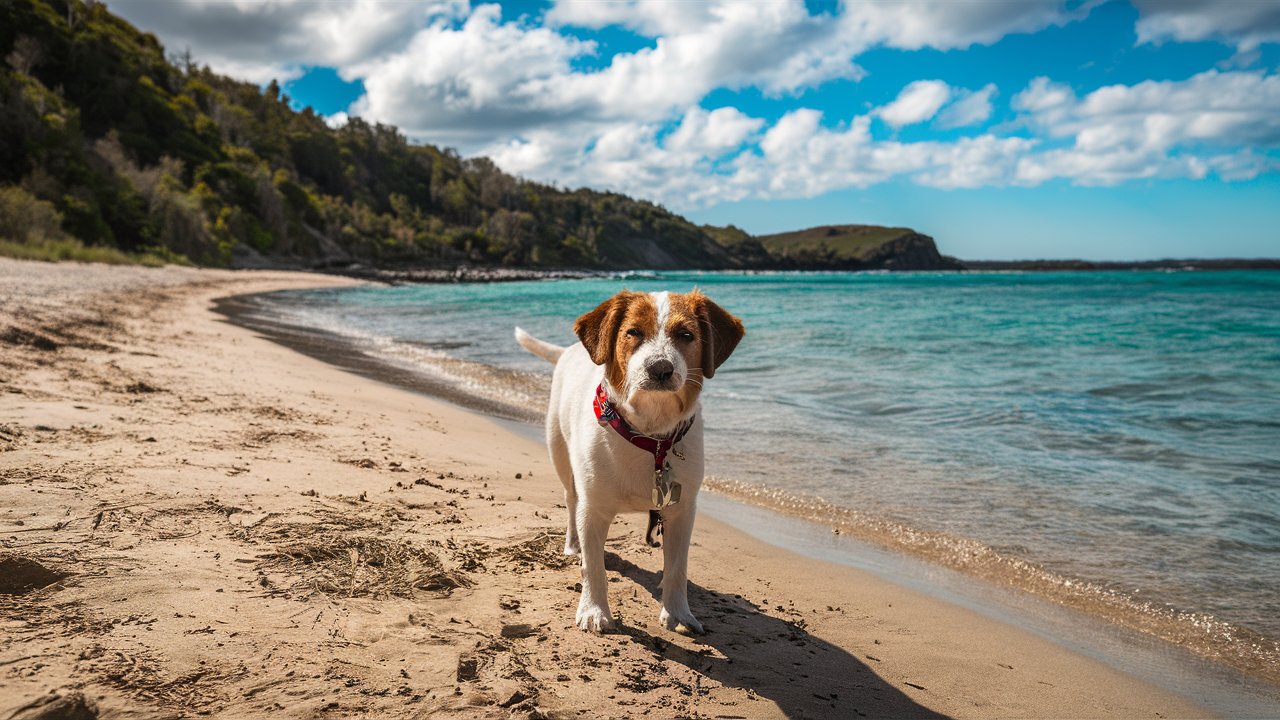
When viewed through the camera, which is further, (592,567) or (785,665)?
(592,567)

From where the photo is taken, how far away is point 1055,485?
695 cm

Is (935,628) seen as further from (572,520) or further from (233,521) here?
(233,521)

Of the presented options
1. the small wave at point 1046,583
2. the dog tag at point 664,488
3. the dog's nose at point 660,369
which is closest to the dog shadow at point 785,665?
the dog tag at point 664,488

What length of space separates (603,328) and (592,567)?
4.12 ft

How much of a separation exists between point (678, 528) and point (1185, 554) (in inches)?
171

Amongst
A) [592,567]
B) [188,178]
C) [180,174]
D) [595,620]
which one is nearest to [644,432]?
[592,567]

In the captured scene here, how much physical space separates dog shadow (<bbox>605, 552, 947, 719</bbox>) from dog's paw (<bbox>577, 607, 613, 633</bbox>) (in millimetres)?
131

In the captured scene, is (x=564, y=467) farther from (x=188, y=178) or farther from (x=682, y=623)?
(x=188, y=178)

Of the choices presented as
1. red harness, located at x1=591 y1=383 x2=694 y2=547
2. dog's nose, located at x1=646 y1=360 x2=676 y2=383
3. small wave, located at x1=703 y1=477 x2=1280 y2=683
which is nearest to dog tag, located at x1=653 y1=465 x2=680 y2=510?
red harness, located at x1=591 y1=383 x2=694 y2=547

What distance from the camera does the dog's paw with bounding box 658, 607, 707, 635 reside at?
360cm

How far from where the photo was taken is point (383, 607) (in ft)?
10.8

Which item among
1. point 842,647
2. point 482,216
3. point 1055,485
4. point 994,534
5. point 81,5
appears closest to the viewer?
point 842,647

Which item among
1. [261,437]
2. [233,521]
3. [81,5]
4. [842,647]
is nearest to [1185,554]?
[842,647]

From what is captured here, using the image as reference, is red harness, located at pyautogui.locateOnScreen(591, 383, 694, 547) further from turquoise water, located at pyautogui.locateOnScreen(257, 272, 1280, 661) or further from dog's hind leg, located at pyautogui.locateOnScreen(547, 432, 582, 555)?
turquoise water, located at pyautogui.locateOnScreen(257, 272, 1280, 661)
